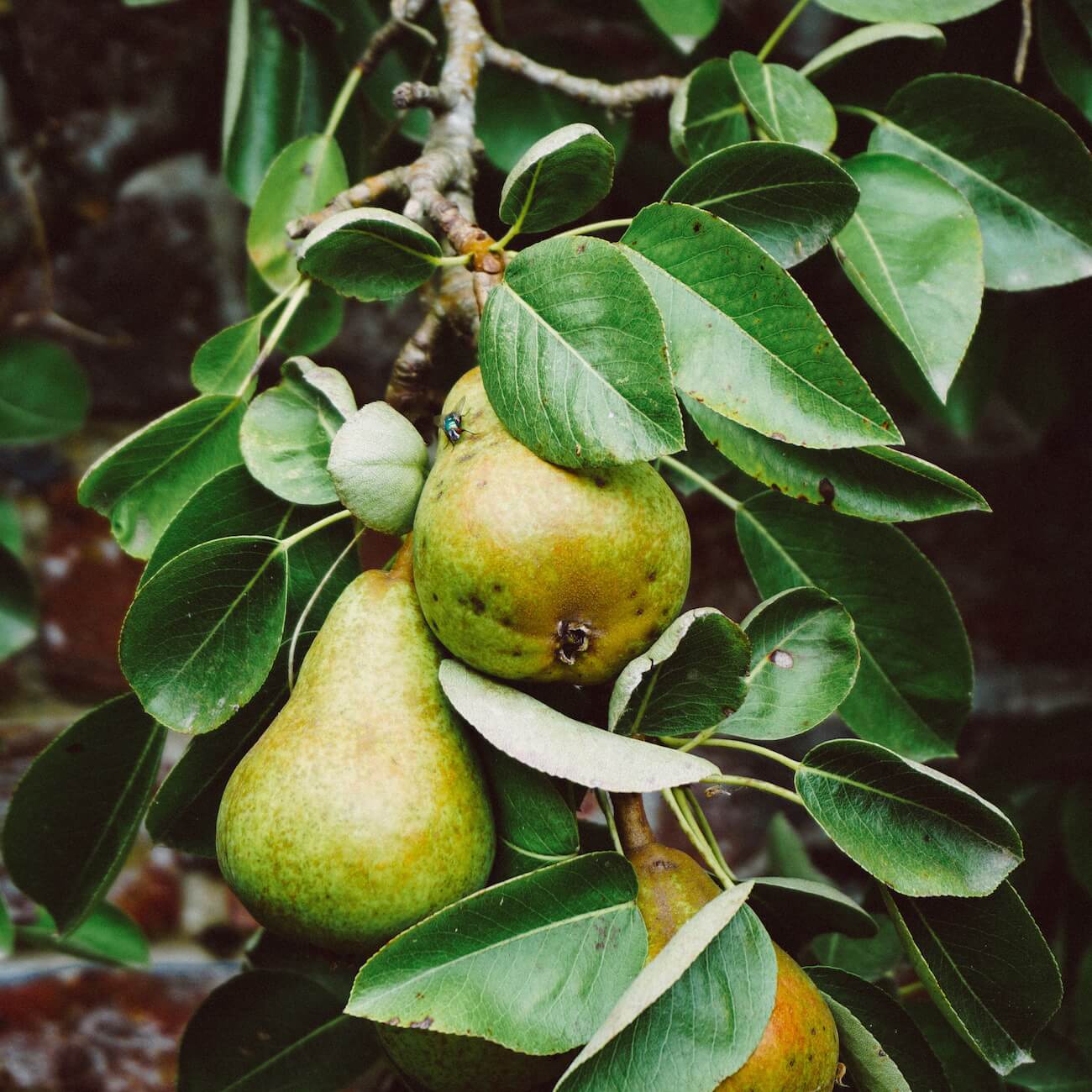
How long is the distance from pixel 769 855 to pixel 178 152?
806 millimetres

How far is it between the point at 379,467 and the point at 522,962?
0.21 metres

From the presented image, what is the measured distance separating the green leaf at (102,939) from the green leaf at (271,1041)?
208 mm

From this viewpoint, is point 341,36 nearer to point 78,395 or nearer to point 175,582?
point 78,395

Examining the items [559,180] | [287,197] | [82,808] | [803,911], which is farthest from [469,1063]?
[287,197]

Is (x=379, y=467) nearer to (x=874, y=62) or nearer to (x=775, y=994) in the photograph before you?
(x=775, y=994)

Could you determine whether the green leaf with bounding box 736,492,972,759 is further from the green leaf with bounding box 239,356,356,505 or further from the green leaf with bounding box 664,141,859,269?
the green leaf with bounding box 239,356,356,505

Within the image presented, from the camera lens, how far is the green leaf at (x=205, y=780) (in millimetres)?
471

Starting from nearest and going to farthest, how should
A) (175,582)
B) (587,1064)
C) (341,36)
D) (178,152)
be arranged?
(587,1064) < (175,582) < (341,36) < (178,152)

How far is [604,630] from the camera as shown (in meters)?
0.39

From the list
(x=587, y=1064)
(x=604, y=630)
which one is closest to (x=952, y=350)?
(x=604, y=630)

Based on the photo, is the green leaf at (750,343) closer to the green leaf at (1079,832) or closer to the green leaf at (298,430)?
the green leaf at (298,430)

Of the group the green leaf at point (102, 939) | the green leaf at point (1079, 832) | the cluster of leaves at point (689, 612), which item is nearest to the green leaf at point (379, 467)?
the cluster of leaves at point (689, 612)

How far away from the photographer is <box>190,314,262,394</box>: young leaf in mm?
556

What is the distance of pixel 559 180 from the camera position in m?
0.42
